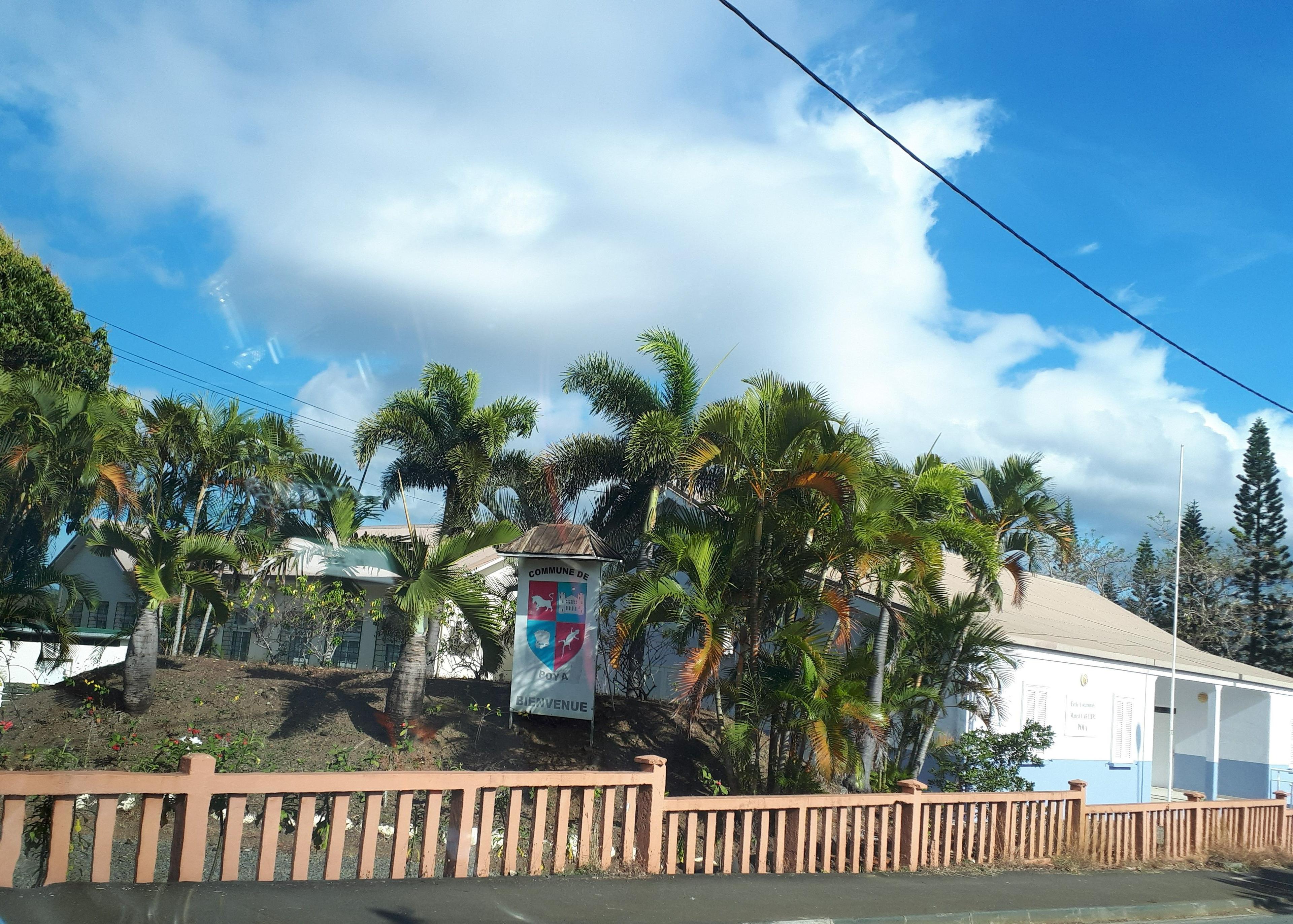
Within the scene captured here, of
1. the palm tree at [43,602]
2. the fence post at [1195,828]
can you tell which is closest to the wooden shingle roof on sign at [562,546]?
the palm tree at [43,602]

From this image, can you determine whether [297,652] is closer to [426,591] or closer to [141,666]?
[141,666]

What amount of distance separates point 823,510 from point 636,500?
15.6ft

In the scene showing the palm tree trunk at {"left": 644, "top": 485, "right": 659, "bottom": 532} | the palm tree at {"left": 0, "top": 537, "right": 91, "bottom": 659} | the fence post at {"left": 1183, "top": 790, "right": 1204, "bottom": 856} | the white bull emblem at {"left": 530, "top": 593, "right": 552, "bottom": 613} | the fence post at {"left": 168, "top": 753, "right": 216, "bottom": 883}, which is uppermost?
the palm tree trunk at {"left": 644, "top": 485, "right": 659, "bottom": 532}

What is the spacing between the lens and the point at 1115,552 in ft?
150

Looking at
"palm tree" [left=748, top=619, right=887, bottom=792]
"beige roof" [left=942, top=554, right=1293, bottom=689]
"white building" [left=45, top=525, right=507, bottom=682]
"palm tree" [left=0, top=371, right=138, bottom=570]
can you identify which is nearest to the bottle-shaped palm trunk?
"white building" [left=45, top=525, right=507, bottom=682]

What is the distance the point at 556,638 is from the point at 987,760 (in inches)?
271

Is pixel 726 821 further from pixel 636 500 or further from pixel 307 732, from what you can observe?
pixel 636 500

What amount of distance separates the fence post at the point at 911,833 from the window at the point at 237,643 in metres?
19.5

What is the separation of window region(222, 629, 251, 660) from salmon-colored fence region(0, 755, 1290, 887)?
1439cm

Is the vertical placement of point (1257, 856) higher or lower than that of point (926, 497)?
lower

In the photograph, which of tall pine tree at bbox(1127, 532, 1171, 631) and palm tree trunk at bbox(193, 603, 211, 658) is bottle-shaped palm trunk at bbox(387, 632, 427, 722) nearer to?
palm tree trunk at bbox(193, 603, 211, 658)

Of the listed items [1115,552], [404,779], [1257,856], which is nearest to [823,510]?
[404,779]

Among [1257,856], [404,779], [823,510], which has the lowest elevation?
[1257,856]

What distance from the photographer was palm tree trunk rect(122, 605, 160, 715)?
13.2 metres
